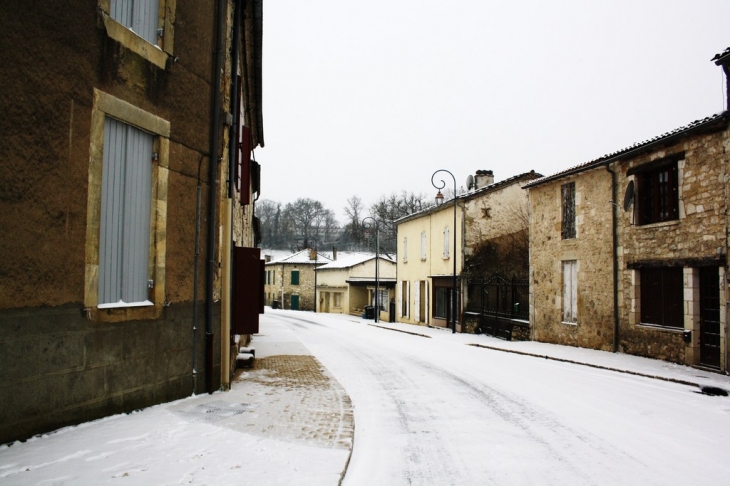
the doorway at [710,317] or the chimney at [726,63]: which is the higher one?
the chimney at [726,63]

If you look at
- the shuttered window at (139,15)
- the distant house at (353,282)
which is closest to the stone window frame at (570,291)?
the shuttered window at (139,15)

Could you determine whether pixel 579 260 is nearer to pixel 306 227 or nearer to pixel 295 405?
pixel 295 405

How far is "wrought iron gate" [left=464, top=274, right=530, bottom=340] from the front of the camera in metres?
20.5

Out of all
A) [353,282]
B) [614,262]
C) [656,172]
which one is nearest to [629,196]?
[656,172]

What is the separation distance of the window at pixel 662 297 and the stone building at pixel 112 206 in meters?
11.1

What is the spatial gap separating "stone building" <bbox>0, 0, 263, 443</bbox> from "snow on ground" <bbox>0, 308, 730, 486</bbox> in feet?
1.71

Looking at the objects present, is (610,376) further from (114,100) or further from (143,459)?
(114,100)

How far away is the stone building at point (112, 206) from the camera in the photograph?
16.2 feet

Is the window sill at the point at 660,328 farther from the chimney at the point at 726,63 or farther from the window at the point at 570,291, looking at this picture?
the chimney at the point at 726,63

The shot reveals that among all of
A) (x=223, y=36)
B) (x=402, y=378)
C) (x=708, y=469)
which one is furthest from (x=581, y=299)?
(x=223, y=36)

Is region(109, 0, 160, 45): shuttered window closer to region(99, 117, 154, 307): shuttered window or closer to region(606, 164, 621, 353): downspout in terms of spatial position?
region(99, 117, 154, 307): shuttered window

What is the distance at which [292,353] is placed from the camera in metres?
14.5

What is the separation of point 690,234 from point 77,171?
42.4 feet

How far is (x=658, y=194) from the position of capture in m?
14.1
